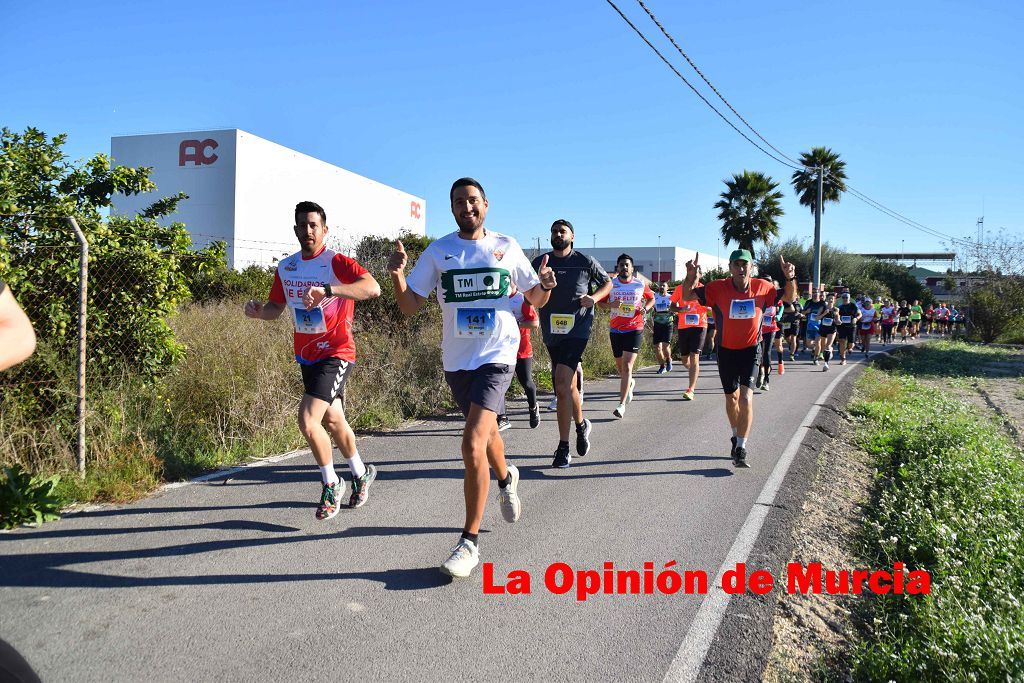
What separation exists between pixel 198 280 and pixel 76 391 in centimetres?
913

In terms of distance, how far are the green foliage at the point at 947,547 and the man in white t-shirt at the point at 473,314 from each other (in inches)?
80.1

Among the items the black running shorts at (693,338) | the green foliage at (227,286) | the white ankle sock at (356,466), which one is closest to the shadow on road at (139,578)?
the white ankle sock at (356,466)

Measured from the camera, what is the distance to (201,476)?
5.77 m

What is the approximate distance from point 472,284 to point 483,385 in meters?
0.59

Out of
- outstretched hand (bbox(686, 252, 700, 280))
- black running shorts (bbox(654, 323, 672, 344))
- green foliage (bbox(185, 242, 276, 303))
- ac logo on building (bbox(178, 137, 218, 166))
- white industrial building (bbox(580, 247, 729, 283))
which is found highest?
ac logo on building (bbox(178, 137, 218, 166))

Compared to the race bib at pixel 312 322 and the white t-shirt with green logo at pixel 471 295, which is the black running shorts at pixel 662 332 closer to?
the race bib at pixel 312 322

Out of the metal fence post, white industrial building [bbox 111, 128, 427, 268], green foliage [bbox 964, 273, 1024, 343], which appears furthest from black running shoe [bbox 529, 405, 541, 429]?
green foliage [bbox 964, 273, 1024, 343]

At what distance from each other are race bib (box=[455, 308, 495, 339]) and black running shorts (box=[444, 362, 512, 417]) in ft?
0.61

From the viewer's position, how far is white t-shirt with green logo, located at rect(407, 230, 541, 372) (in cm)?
412

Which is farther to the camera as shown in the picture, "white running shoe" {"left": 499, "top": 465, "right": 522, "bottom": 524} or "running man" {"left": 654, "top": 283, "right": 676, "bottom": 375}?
"running man" {"left": 654, "top": 283, "right": 676, "bottom": 375}

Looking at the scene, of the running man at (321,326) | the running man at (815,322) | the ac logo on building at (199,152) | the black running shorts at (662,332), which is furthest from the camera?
the ac logo on building at (199,152)

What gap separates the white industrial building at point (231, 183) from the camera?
34.3 m

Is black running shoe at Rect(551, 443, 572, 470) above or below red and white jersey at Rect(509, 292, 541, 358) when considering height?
below

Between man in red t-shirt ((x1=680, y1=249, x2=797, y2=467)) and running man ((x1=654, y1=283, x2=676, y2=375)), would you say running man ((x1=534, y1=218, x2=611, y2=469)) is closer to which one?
man in red t-shirt ((x1=680, y1=249, x2=797, y2=467))
